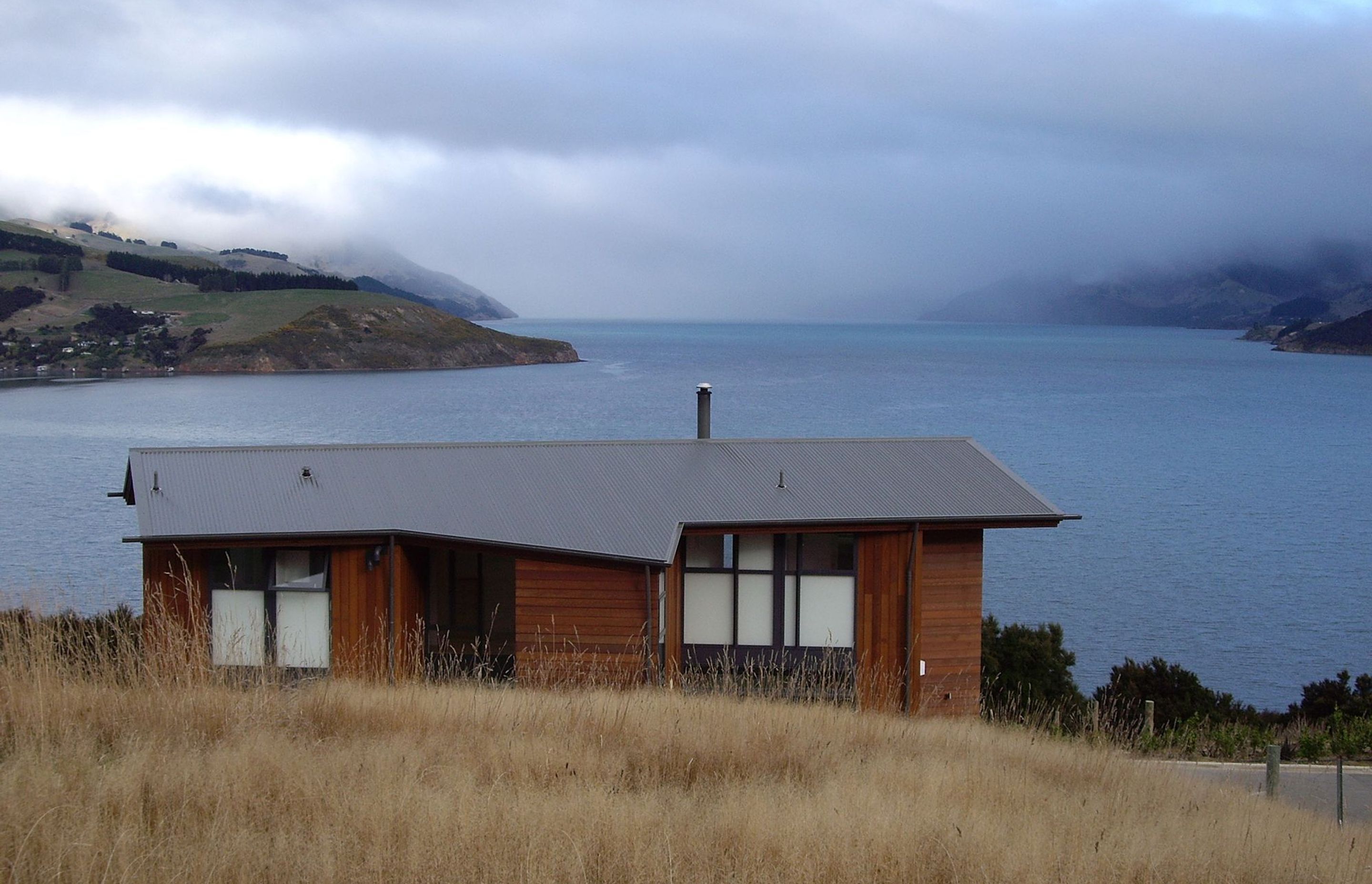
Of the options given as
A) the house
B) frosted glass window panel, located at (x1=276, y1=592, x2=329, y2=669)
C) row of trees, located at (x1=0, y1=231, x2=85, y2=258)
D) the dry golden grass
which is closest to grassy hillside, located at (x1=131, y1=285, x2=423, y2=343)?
row of trees, located at (x1=0, y1=231, x2=85, y2=258)

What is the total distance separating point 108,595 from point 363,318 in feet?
439

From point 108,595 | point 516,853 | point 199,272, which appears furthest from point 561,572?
point 199,272

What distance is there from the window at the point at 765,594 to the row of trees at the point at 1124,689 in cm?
436

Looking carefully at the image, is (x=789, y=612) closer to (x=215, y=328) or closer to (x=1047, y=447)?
(x=1047, y=447)

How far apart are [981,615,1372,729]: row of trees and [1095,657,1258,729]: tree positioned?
17 millimetres

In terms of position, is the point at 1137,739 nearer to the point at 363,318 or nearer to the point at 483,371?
the point at 483,371

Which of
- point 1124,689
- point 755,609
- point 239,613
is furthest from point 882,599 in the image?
point 1124,689

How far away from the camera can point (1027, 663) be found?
75.6 feet

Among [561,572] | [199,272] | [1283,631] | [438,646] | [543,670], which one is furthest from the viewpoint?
[199,272]

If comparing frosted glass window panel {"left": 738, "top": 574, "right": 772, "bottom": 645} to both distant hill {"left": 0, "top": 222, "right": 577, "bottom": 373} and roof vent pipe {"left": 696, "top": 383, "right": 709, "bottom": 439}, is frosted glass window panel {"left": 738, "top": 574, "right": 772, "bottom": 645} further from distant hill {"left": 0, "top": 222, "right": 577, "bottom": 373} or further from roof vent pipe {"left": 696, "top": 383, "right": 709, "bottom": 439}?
distant hill {"left": 0, "top": 222, "right": 577, "bottom": 373}

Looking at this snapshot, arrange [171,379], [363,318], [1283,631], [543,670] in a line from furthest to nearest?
1. [363,318]
2. [171,379]
3. [1283,631]
4. [543,670]

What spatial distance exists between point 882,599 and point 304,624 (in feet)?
24.0

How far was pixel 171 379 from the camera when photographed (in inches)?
5212

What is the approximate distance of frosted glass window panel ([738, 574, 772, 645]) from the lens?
15.3 m
